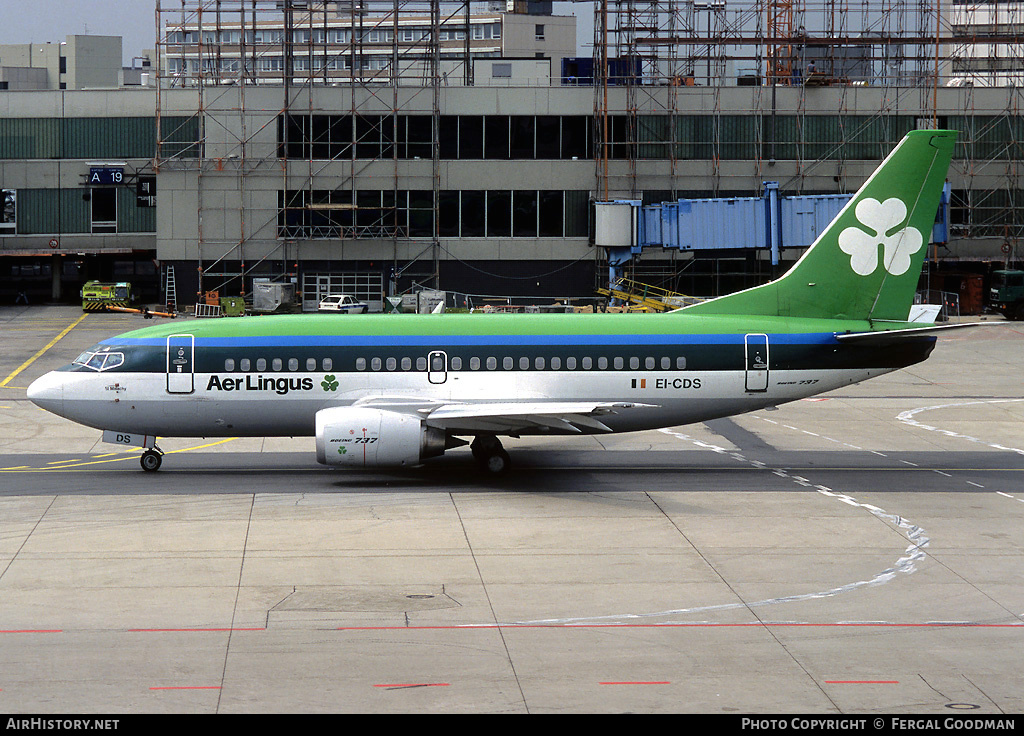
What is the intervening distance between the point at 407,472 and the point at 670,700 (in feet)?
58.6

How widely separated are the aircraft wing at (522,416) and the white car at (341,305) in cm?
4221

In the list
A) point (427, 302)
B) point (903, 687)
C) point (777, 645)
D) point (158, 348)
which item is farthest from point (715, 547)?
point (427, 302)

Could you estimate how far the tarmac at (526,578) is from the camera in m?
17.4

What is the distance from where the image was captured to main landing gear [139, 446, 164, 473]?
110 ft

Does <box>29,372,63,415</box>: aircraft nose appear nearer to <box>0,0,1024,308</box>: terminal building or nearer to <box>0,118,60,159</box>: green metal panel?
<box>0,0,1024,308</box>: terminal building

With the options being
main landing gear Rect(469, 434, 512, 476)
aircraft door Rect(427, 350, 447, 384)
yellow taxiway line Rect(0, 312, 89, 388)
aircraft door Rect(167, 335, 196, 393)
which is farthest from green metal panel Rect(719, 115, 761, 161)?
aircraft door Rect(167, 335, 196, 393)

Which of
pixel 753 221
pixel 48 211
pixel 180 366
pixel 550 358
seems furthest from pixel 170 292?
pixel 550 358

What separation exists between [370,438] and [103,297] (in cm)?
5516

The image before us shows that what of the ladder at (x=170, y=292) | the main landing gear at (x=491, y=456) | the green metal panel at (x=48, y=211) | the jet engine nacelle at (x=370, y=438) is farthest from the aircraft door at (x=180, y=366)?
the green metal panel at (x=48, y=211)

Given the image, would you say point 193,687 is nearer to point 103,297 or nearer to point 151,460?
point 151,460

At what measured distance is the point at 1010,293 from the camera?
74.7 meters

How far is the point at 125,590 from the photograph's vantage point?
73.2 feet

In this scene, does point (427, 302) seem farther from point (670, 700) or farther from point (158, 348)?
point (670, 700)

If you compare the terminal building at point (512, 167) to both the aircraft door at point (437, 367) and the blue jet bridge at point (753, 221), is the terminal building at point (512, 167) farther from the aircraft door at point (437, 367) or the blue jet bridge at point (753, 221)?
the aircraft door at point (437, 367)
